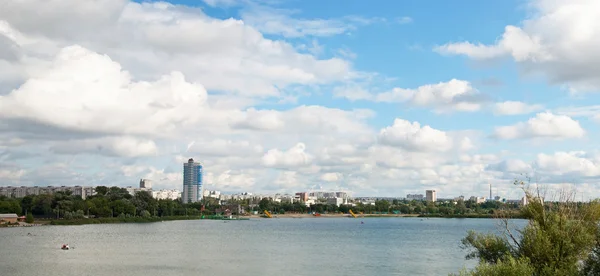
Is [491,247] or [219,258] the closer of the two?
[491,247]

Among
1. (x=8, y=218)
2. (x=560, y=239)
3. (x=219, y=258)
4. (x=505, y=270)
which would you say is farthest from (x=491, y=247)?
(x=8, y=218)

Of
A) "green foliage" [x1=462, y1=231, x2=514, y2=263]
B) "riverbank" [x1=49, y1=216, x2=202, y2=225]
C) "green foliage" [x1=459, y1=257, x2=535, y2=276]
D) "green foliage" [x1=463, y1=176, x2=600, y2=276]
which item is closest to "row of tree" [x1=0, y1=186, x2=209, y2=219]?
"riverbank" [x1=49, y1=216, x2=202, y2=225]

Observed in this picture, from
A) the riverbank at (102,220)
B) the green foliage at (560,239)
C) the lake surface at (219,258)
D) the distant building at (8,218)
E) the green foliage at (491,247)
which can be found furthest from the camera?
the riverbank at (102,220)

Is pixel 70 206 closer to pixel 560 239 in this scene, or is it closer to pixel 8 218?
pixel 8 218

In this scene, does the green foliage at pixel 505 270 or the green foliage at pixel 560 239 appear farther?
the green foliage at pixel 560 239

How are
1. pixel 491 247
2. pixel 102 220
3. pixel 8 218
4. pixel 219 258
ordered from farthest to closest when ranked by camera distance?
pixel 102 220 → pixel 8 218 → pixel 219 258 → pixel 491 247

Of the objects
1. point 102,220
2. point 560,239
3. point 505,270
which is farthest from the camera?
point 102,220

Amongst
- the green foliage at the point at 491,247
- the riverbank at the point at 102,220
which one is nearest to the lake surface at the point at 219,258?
the green foliage at the point at 491,247

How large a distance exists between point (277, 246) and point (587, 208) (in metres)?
65.5

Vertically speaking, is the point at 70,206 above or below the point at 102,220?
above

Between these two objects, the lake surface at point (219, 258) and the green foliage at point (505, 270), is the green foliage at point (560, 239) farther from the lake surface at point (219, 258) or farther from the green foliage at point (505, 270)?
the lake surface at point (219, 258)

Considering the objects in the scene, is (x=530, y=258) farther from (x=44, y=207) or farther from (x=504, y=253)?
(x=44, y=207)

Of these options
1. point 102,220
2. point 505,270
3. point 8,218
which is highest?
point 505,270

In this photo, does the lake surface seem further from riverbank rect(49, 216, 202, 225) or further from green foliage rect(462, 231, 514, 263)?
riverbank rect(49, 216, 202, 225)
